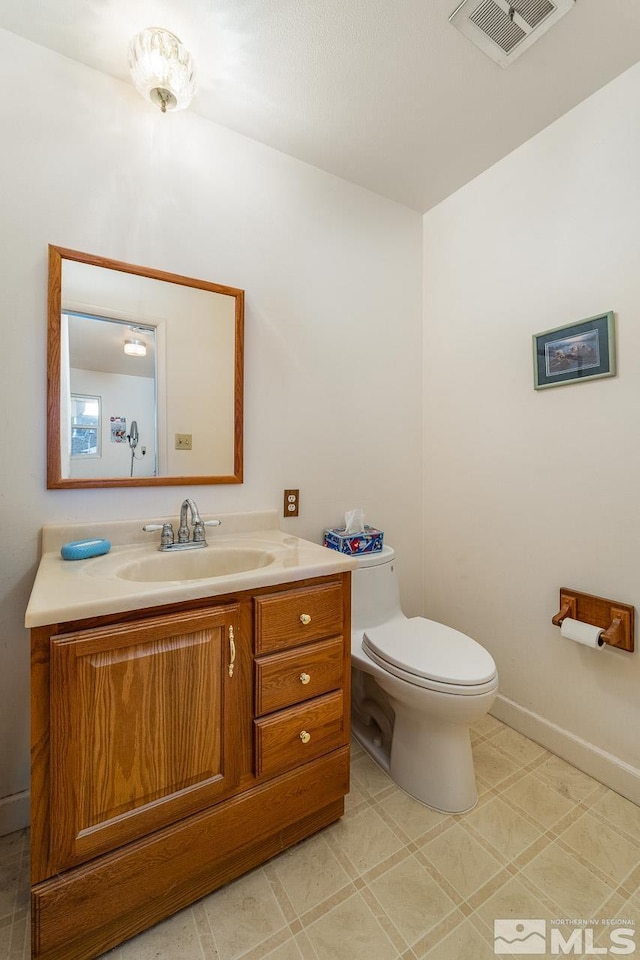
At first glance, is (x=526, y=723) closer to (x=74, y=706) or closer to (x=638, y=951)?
(x=638, y=951)

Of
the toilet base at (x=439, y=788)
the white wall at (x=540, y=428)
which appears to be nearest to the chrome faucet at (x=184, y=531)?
the toilet base at (x=439, y=788)

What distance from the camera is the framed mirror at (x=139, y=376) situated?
51.8 inches

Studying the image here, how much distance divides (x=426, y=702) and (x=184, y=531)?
3.15 feet

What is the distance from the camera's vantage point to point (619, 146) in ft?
4.54

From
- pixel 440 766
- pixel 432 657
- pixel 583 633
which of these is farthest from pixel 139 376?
pixel 583 633

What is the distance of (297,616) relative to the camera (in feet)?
3.75

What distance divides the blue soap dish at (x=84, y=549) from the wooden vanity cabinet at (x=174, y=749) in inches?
16.3

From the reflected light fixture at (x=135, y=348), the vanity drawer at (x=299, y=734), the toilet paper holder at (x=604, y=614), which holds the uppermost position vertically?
the reflected light fixture at (x=135, y=348)

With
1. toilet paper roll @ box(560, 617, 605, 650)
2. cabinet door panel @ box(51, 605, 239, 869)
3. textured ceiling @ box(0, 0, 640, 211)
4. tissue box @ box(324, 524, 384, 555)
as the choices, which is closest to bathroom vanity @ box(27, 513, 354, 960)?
cabinet door panel @ box(51, 605, 239, 869)

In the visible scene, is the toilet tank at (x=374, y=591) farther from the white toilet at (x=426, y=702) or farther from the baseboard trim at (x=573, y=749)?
the baseboard trim at (x=573, y=749)

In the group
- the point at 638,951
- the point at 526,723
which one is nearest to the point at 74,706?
the point at 638,951

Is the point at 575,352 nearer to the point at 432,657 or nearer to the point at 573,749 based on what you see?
the point at 432,657

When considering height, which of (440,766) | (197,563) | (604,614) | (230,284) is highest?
(230,284)

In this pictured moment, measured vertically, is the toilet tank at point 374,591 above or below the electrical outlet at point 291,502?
below
